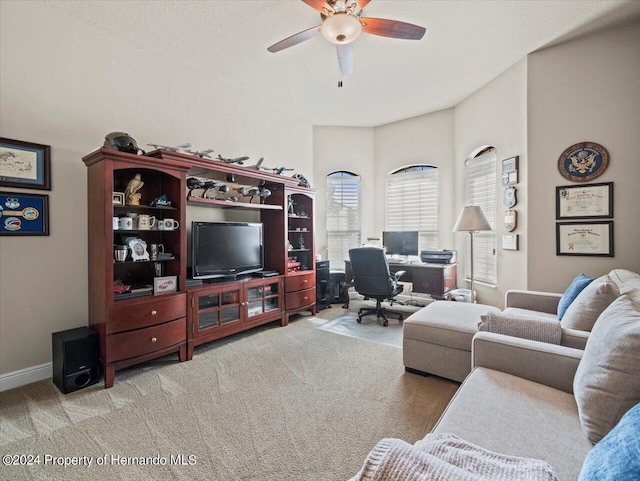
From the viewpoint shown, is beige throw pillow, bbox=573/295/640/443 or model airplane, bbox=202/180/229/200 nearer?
beige throw pillow, bbox=573/295/640/443

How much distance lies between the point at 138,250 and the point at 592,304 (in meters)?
3.32

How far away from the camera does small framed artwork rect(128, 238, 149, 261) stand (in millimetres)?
2617

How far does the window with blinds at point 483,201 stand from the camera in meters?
3.96

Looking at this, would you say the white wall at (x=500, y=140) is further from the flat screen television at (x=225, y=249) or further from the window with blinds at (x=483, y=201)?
the flat screen television at (x=225, y=249)

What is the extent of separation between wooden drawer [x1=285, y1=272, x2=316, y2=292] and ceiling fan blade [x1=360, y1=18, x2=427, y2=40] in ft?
9.12

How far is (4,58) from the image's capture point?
2.31m

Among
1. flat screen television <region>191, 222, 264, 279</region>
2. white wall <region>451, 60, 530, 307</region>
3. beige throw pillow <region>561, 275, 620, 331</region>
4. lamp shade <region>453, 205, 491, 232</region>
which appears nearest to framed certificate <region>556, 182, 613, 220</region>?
white wall <region>451, 60, 530, 307</region>

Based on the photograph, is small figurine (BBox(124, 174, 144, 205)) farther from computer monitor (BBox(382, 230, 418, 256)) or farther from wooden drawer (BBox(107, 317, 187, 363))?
computer monitor (BBox(382, 230, 418, 256))

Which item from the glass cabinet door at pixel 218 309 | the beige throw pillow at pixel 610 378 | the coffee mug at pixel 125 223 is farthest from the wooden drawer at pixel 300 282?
the beige throw pillow at pixel 610 378

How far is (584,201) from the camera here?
301cm

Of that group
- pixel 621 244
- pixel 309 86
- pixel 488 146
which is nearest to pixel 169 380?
pixel 309 86

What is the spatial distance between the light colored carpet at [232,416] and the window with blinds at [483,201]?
6.86 ft

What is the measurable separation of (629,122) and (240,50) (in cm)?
379

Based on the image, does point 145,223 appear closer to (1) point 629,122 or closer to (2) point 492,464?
(2) point 492,464
